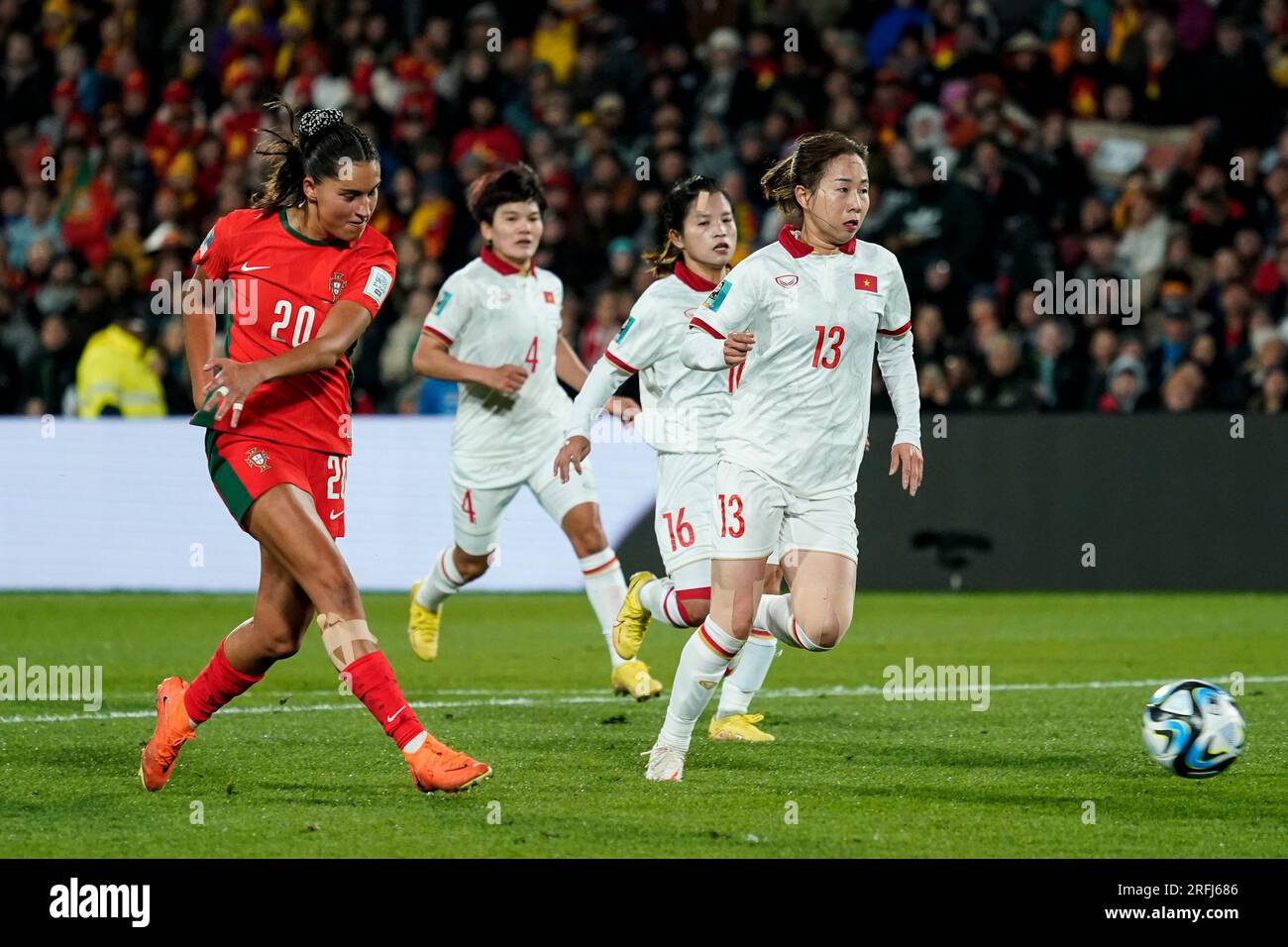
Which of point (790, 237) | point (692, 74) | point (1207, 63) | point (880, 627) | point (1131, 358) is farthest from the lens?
point (692, 74)

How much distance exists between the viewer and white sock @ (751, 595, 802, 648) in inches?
288

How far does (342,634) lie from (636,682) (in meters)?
2.85

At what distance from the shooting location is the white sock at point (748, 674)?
8.24 meters

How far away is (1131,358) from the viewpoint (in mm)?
15180

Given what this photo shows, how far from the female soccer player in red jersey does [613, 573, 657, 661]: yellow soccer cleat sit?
234 cm

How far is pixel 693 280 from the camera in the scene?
845 cm

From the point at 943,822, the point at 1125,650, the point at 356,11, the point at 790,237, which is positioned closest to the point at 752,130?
the point at 356,11

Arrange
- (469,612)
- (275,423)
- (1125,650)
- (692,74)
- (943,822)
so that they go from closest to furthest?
(943,822) < (275,423) < (1125,650) < (469,612) < (692,74)

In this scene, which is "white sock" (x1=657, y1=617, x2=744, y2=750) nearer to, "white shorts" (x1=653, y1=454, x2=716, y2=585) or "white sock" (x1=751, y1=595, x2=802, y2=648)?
"white sock" (x1=751, y1=595, x2=802, y2=648)

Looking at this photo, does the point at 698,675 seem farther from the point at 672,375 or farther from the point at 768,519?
the point at 672,375

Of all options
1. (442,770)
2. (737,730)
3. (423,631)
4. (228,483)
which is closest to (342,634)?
(442,770)

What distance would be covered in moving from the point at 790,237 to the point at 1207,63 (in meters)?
11.4

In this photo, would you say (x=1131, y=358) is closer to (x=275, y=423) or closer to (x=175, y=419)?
(x=175, y=419)

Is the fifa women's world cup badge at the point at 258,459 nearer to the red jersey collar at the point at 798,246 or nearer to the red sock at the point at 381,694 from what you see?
the red sock at the point at 381,694
